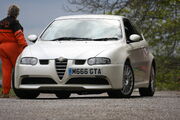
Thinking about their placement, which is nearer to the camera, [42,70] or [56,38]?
[42,70]

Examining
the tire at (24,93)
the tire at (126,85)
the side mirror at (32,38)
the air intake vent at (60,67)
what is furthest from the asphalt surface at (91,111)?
the side mirror at (32,38)

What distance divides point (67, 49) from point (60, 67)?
0.41 metres

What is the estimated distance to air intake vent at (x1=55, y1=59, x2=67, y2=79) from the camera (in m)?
13.5

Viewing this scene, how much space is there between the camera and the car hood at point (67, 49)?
13531 millimetres

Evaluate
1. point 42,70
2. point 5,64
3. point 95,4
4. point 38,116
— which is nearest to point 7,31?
point 5,64

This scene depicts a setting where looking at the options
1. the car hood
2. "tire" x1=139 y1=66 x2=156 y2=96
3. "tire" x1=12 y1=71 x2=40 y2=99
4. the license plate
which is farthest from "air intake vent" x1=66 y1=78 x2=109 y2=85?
"tire" x1=139 y1=66 x2=156 y2=96

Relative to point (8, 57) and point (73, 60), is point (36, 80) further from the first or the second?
point (8, 57)

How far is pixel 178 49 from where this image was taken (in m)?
36.3

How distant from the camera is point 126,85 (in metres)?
14.2

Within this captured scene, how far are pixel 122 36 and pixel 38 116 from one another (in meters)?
5.53

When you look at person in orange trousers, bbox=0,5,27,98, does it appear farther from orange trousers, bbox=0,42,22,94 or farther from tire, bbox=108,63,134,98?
tire, bbox=108,63,134,98

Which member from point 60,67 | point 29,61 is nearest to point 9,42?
point 29,61

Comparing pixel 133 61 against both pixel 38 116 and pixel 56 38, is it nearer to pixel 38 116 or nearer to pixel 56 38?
pixel 56 38

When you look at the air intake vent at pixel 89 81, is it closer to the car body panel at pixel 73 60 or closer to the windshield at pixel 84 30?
the car body panel at pixel 73 60
